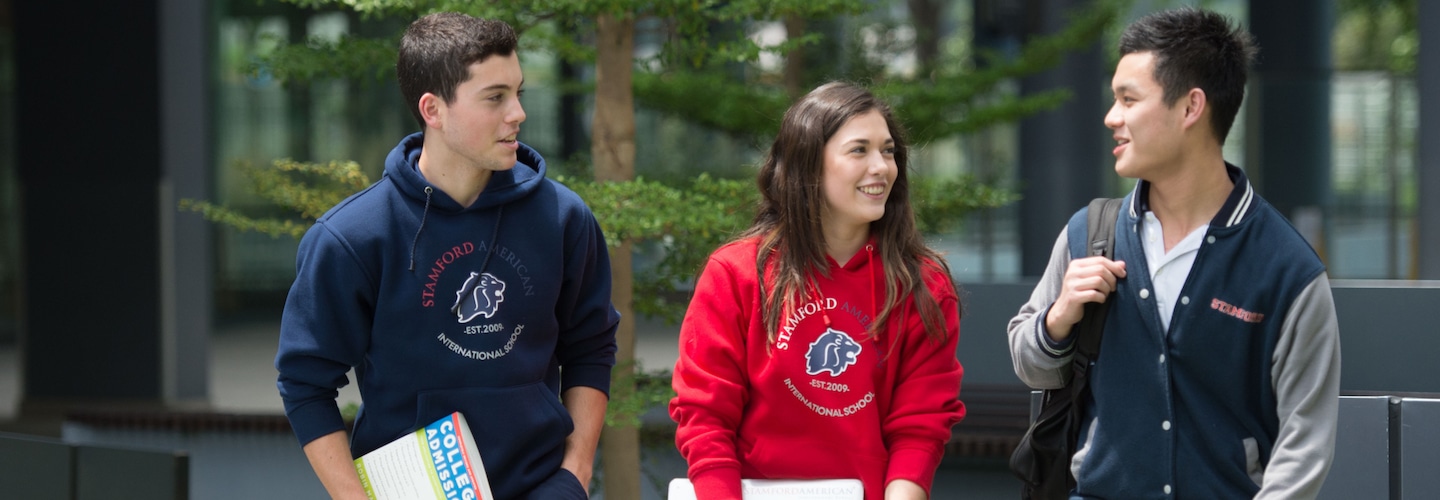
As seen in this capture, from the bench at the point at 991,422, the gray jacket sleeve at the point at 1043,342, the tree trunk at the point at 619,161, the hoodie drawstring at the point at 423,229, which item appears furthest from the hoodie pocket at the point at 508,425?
the bench at the point at 991,422

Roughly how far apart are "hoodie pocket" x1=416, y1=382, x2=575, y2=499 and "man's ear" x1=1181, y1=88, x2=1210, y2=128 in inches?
53.6

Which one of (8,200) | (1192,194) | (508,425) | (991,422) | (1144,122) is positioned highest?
(8,200)

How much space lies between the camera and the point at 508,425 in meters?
2.56

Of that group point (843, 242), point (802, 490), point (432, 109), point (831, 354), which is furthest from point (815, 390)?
point (432, 109)

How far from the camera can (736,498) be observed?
101 inches

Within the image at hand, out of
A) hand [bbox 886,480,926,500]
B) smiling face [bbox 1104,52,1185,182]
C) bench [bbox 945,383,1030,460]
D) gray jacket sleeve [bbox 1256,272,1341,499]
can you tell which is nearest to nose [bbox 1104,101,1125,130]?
smiling face [bbox 1104,52,1185,182]

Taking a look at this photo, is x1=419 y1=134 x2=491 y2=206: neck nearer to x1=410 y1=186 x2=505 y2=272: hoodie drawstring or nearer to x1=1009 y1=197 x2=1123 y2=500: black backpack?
x1=410 y1=186 x2=505 y2=272: hoodie drawstring

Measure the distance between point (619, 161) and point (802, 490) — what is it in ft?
7.74

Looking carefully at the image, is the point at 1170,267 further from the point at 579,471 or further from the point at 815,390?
the point at 579,471

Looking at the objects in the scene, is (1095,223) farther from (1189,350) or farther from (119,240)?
(119,240)

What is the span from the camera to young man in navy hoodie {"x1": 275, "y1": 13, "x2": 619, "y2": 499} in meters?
2.48

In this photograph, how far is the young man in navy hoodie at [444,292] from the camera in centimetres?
248

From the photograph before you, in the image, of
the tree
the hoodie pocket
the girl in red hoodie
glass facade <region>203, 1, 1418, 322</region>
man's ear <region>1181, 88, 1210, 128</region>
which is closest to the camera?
man's ear <region>1181, 88, 1210, 128</region>

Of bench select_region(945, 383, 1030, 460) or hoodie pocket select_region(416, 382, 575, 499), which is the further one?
bench select_region(945, 383, 1030, 460)
